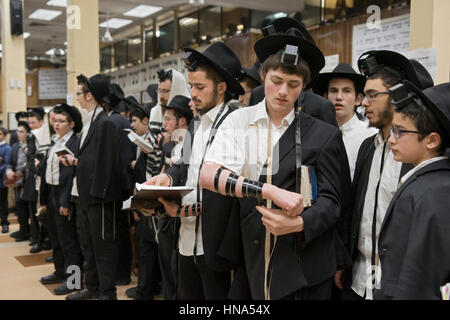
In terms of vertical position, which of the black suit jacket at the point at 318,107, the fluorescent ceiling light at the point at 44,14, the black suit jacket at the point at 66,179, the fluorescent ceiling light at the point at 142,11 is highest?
the fluorescent ceiling light at the point at 142,11

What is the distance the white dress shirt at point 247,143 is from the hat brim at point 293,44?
0.68 ft

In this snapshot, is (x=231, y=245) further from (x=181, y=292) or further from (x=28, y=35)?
(x=28, y=35)

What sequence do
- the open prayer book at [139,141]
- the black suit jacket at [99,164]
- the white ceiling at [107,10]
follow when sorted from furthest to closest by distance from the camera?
1. the white ceiling at [107,10]
2. the black suit jacket at [99,164]
3. the open prayer book at [139,141]

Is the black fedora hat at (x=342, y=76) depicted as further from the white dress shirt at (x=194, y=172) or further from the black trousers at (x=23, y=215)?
the black trousers at (x=23, y=215)

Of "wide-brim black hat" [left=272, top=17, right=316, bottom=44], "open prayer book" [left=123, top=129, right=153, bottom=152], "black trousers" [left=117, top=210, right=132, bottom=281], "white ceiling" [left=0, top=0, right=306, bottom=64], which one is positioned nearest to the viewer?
"wide-brim black hat" [left=272, top=17, right=316, bottom=44]

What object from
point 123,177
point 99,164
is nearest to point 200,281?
point 99,164

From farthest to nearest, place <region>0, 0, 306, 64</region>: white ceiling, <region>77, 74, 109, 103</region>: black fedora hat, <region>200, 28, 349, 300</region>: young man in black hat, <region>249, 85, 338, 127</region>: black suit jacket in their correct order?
<region>0, 0, 306, 64</region>: white ceiling, <region>77, 74, 109, 103</region>: black fedora hat, <region>249, 85, 338, 127</region>: black suit jacket, <region>200, 28, 349, 300</region>: young man in black hat

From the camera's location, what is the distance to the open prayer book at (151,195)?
5.59 ft

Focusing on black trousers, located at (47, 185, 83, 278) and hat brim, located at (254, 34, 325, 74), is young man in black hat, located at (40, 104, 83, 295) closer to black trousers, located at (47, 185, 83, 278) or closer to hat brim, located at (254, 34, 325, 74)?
black trousers, located at (47, 185, 83, 278)

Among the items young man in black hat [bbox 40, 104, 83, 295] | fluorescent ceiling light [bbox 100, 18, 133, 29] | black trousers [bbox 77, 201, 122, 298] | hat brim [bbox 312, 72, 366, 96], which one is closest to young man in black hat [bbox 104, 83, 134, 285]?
black trousers [bbox 77, 201, 122, 298]

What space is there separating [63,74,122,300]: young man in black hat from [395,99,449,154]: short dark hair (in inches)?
99.8

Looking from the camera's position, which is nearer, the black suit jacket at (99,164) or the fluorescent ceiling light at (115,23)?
the black suit jacket at (99,164)

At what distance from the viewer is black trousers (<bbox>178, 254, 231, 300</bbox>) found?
6.38 ft

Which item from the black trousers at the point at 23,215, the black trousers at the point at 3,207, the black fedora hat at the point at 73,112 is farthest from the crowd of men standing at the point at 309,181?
the black trousers at the point at 3,207
